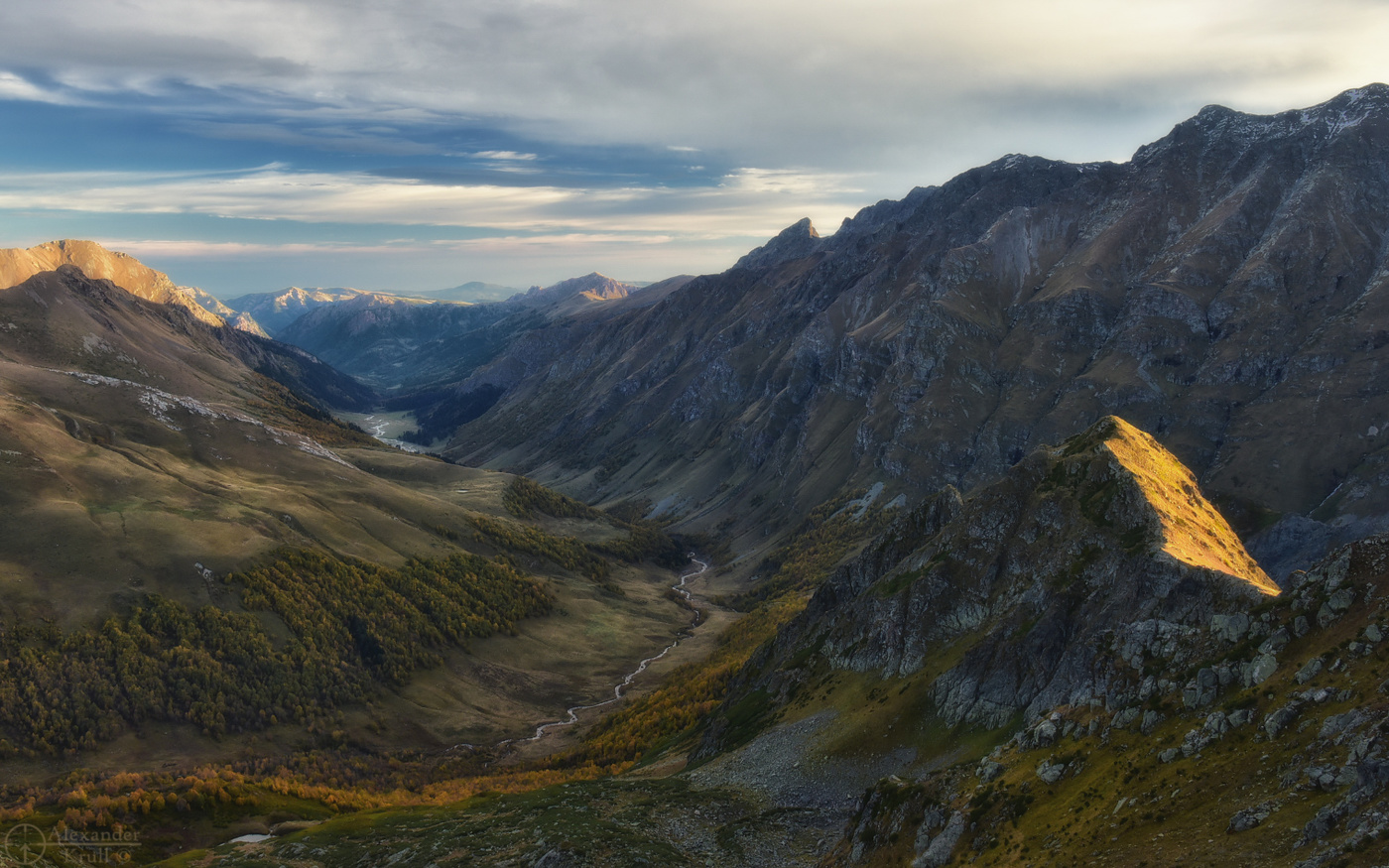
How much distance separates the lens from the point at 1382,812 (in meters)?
26.2

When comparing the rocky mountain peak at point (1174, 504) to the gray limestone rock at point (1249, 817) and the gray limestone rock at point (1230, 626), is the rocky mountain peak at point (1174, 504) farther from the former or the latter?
the gray limestone rock at point (1249, 817)

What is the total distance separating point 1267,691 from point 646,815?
5421 cm

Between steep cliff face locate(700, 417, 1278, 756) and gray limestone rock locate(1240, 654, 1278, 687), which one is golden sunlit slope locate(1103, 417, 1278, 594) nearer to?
steep cliff face locate(700, 417, 1278, 756)

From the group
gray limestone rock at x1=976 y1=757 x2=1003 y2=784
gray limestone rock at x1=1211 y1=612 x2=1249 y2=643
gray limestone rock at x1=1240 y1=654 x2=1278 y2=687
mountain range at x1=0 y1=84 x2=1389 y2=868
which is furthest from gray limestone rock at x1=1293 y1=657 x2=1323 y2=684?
gray limestone rock at x1=976 y1=757 x2=1003 y2=784

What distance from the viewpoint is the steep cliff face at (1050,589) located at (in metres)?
57.3

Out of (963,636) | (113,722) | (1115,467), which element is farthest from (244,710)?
(1115,467)

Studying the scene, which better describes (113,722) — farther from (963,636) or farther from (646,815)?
(963,636)

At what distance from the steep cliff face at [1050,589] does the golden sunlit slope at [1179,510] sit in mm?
265

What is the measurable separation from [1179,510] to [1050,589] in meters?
16.7

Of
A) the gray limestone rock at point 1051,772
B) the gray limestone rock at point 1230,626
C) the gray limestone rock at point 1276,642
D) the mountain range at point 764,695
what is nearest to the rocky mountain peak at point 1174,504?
the mountain range at point 764,695

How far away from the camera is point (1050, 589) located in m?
68.5

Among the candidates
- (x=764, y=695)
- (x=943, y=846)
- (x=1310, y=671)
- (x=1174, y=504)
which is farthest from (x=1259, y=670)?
(x=764, y=695)

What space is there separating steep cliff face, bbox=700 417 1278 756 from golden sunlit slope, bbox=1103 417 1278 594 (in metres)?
0.26

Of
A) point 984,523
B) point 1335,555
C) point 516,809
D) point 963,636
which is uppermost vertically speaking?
point 1335,555
